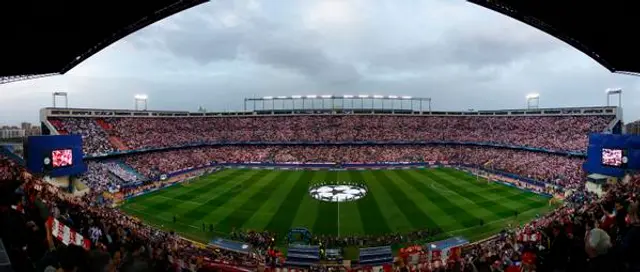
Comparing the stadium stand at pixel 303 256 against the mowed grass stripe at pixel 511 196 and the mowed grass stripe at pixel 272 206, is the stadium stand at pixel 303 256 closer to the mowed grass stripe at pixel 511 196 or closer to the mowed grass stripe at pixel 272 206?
the mowed grass stripe at pixel 272 206

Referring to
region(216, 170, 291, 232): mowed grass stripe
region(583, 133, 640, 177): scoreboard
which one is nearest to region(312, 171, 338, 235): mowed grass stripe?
region(216, 170, 291, 232): mowed grass stripe

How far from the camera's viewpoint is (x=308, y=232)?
894 inches

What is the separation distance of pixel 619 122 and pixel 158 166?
69.4m

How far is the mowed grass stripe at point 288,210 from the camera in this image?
24875mm

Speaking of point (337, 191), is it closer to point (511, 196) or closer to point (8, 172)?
point (511, 196)

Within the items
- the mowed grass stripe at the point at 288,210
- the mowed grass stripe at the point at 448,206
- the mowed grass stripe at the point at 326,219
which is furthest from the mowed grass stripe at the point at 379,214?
the mowed grass stripe at the point at 288,210

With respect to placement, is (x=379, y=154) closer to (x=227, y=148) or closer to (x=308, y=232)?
(x=227, y=148)

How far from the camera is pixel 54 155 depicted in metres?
30.4

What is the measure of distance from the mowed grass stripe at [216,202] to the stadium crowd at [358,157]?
13.1m

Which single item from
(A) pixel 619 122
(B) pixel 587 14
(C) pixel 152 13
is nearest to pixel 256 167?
(C) pixel 152 13

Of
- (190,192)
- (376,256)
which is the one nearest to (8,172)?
(376,256)

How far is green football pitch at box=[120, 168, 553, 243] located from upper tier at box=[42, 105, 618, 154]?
17559 millimetres

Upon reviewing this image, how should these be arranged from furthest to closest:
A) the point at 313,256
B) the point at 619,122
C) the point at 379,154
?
the point at 379,154, the point at 619,122, the point at 313,256

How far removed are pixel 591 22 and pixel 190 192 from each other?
37.4 m
